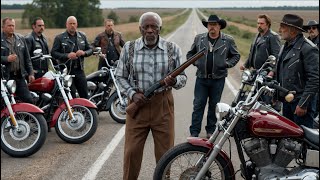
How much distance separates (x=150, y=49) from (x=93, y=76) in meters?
4.32

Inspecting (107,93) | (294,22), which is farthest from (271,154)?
(107,93)

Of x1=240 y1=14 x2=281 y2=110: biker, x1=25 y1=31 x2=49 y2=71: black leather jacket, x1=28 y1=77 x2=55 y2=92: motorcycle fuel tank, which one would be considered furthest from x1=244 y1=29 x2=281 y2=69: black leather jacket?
x1=25 y1=31 x2=49 y2=71: black leather jacket

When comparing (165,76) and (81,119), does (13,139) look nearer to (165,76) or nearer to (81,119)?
(81,119)

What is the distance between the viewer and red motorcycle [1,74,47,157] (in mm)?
5855

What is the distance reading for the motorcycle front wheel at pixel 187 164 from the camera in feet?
13.2

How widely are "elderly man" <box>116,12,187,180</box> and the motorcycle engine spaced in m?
0.80

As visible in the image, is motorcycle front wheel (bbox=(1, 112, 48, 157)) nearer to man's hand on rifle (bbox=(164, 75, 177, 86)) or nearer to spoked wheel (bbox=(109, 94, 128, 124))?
spoked wheel (bbox=(109, 94, 128, 124))

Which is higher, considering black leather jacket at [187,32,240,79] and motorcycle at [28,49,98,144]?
black leather jacket at [187,32,240,79]

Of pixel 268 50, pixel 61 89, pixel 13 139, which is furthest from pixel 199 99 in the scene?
pixel 13 139

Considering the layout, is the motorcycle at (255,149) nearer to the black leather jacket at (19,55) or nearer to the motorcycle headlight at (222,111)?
the motorcycle headlight at (222,111)

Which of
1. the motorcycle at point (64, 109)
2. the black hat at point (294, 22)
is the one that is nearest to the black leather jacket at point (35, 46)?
the motorcycle at point (64, 109)

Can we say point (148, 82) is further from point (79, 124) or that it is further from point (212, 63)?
point (79, 124)

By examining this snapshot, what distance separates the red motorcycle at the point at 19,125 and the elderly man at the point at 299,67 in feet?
10.1

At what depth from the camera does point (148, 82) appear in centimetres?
411
